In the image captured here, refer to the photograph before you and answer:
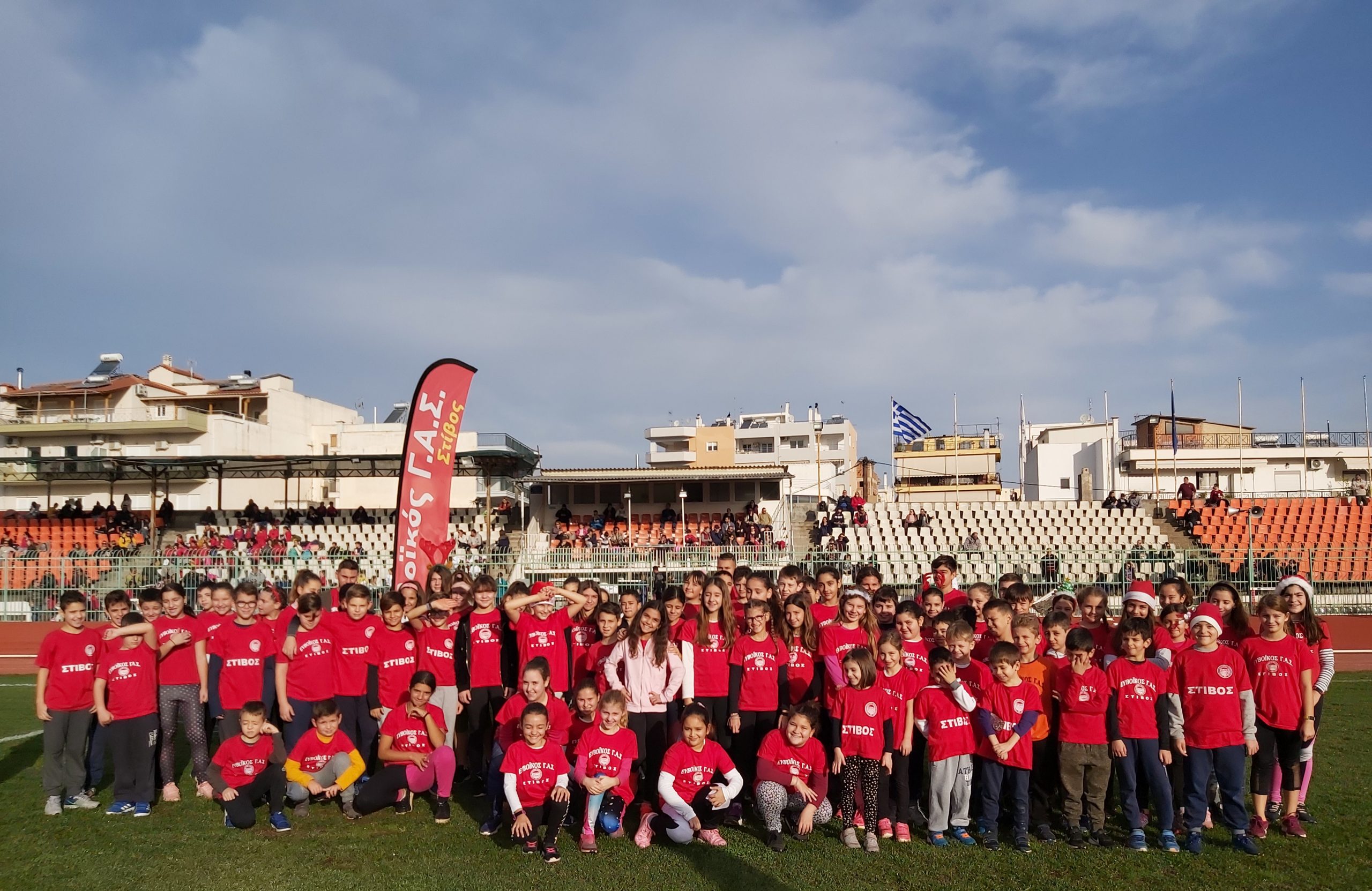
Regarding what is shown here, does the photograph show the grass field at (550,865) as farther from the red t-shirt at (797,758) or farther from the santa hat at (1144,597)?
the santa hat at (1144,597)

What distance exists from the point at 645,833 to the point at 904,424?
91.1 feet

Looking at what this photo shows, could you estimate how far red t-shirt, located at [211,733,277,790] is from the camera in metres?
6.21

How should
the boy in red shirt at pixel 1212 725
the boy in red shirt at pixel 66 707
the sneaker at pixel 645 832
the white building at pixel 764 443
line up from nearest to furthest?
the boy in red shirt at pixel 1212 725 → the sneaker at pixel 645 832 → the boy in red shirt at pixel 66 707 → the white building at pixel 764 443

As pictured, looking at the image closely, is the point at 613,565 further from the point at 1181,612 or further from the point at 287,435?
the point at 287,435

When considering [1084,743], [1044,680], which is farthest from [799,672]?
[1084,743]

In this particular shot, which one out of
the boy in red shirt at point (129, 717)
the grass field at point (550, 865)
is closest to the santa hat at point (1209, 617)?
the grass field at point (550, 865)

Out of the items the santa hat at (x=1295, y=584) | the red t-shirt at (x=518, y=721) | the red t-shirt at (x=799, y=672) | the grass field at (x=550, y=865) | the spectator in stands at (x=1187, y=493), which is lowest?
the grass field at (x=550, y=865)

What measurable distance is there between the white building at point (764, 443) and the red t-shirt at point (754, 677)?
153ft

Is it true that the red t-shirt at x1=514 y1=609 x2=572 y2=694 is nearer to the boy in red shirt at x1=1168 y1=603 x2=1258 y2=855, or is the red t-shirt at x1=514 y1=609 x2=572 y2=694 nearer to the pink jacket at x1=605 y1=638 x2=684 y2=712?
the pink jacket at x1=605 y1=638 x2=684 y2=712

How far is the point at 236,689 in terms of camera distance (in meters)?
6.94

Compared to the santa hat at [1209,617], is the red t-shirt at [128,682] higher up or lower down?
lower down

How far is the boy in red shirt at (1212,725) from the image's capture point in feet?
18.4

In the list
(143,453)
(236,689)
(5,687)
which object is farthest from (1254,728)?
(143,453)

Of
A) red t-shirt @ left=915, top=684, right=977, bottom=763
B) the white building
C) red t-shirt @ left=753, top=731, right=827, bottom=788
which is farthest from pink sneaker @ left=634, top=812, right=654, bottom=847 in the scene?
the white building
